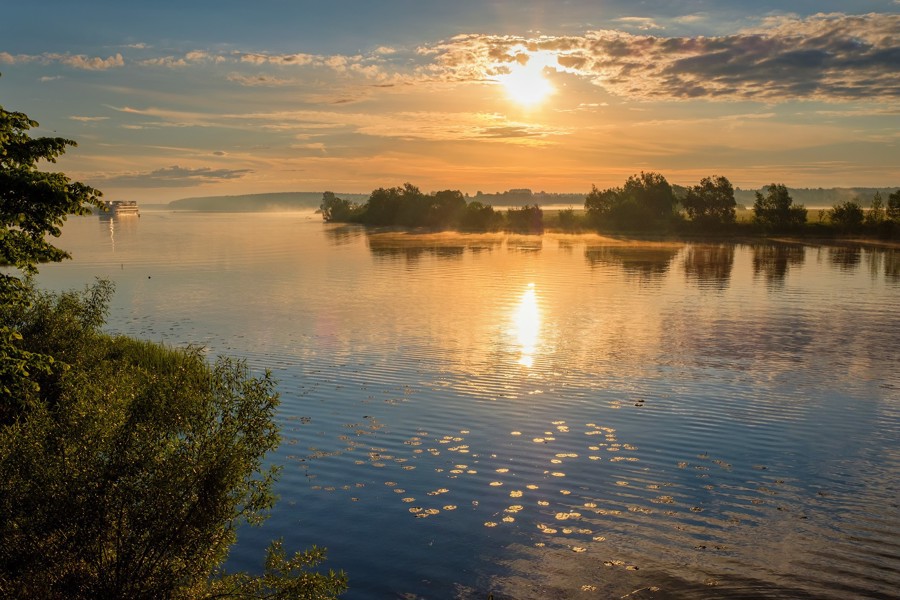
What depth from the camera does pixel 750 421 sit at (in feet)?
117

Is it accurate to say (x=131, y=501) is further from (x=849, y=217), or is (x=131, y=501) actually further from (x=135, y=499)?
(x=849, y=217)

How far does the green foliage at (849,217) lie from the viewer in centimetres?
18562

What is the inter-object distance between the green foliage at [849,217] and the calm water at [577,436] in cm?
11771

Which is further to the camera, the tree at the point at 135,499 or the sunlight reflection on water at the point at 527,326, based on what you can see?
the sunlight reflection on water at the point at 527,326

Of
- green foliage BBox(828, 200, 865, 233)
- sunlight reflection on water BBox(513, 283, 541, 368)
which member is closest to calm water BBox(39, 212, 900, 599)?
sunlight reflection on water BBox(513, 283, 541, 368)

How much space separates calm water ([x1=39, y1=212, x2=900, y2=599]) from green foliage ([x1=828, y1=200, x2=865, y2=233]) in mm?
117712

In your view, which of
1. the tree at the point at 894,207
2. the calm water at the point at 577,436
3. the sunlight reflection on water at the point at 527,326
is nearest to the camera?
the calm water at the point at 577,436

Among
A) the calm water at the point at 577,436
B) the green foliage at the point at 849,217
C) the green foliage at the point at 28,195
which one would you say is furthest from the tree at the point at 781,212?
the green foliage at the point at 28,195

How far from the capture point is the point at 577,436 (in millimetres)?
33594

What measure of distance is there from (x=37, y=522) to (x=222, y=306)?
61051mm

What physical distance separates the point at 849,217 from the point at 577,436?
7149 inches

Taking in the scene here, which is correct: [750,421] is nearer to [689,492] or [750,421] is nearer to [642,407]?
[642,407]

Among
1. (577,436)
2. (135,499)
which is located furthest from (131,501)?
(577,436)

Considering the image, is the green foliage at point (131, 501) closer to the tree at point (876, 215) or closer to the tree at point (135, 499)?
the tree at point (135, 499)
